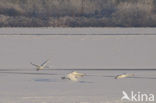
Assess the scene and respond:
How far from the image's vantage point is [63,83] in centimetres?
1077

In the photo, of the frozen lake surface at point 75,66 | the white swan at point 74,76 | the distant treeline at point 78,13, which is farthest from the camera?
the distant treeline at point 78,13

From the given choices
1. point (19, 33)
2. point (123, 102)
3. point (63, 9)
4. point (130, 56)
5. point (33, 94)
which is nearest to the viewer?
point (123, 102)

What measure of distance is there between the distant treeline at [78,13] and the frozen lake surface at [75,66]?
4.96 meters

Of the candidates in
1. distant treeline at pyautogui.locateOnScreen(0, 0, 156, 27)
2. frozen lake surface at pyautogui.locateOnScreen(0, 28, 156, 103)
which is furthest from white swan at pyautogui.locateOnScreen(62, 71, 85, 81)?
distant treeline at pyautogui.locateOnScreen(0, 0, 156, 27)

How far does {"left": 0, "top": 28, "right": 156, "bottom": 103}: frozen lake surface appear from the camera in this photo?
9750 mm

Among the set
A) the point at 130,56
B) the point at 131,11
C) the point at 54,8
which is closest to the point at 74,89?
the point at 130,56

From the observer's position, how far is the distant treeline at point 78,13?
83.6 ft

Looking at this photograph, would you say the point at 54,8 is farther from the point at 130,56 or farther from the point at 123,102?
the point at 123,102

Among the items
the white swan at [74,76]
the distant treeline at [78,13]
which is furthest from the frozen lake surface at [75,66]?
the distant treeline at [78,13]

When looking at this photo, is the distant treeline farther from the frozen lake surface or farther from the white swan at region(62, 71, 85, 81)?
the white swan at region(62, 71, 85, 81)

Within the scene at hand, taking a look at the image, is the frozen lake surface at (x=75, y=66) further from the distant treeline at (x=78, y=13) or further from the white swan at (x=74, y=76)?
the distant treeline at (x=78, y=13)

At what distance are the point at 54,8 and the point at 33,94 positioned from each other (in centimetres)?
2102

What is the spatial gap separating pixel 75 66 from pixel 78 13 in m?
15.9

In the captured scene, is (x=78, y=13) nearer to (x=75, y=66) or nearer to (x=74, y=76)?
(x=75, y=66)
